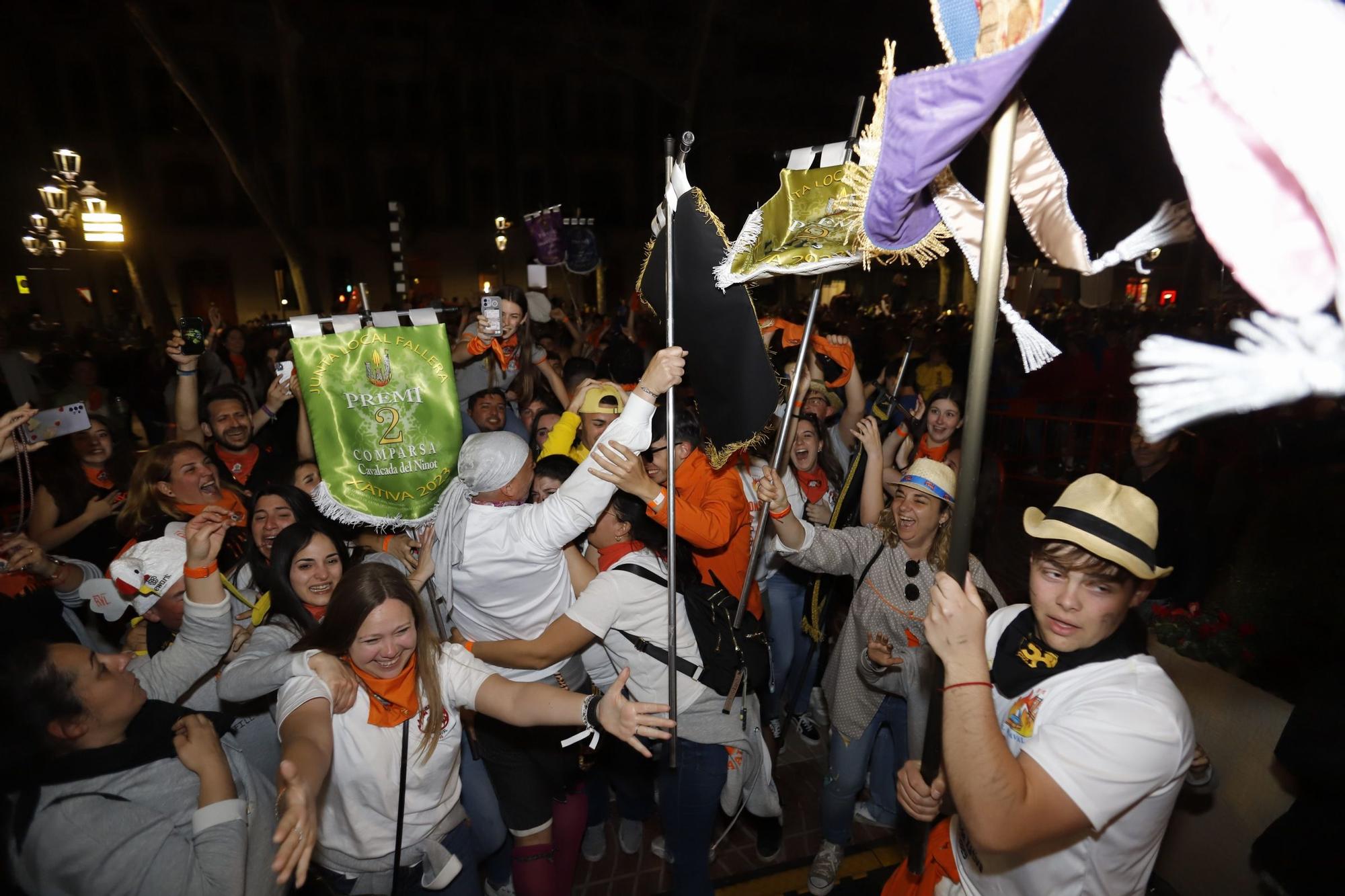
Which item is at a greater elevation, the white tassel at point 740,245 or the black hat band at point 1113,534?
the white tassel at point 740,245

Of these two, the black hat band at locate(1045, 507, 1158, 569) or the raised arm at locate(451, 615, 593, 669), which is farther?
the raised arm at locate(451, 615, 593, 669)

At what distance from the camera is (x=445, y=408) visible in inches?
137

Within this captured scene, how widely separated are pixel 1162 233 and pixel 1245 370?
0.80 m

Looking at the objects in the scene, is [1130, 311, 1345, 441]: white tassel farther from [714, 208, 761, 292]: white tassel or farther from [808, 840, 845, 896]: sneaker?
[808, 840, 845, 896]: sneaker

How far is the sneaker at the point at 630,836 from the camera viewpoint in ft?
12.8

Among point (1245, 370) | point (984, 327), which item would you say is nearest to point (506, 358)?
point (984, 327)

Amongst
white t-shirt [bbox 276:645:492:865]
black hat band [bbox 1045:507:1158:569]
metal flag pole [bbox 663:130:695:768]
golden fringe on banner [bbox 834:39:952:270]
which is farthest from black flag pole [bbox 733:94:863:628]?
white t-shirt [bbox 276:645:492:865]

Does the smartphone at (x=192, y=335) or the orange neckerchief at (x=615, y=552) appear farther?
the smartphone at (x=192, y=335)

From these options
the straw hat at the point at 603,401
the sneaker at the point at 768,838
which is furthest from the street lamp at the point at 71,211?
the sneaker at the point at 768,838

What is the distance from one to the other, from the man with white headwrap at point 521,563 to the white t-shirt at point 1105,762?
1.74 m

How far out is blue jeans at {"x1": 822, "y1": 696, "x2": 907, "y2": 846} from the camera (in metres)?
3.49

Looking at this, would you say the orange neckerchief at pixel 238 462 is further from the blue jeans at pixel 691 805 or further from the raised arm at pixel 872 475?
the raised arm at pixel 872 475

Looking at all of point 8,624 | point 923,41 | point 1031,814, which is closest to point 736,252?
point 1031,814

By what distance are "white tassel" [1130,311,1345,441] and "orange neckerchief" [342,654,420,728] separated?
2428 mm
